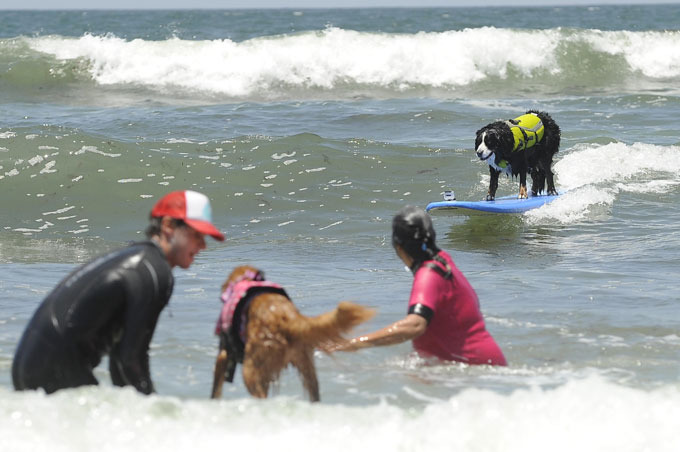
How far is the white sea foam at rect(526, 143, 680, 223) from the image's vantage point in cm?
1305

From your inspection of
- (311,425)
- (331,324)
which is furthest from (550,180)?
(331,324)

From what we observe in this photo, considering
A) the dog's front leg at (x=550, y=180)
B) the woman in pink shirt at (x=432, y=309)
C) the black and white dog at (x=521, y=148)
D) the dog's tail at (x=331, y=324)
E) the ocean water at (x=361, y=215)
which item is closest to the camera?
the dog's tail at (x=331, y=324)

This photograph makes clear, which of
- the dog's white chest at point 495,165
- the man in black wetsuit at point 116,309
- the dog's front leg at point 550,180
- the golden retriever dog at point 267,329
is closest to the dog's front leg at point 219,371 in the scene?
the golden retriever dog at point 267,329

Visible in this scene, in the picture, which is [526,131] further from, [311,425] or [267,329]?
[267,329]

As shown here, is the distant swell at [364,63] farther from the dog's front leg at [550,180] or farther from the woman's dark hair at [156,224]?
the woman's dark hair at [156,224]

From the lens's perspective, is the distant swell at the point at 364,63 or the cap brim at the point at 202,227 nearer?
the cap brim at the point at 202,227

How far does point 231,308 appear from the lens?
14.8 ft

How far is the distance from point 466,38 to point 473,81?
294cm

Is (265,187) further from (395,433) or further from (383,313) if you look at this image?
(395,433)

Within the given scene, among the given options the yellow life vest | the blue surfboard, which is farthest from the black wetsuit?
the yellow life vest

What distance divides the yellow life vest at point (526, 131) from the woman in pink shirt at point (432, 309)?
6985mm

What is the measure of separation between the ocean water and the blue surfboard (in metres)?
0.14

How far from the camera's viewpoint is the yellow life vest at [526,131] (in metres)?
12.6

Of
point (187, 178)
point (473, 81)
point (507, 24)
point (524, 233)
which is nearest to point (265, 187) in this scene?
point (187, 178)
